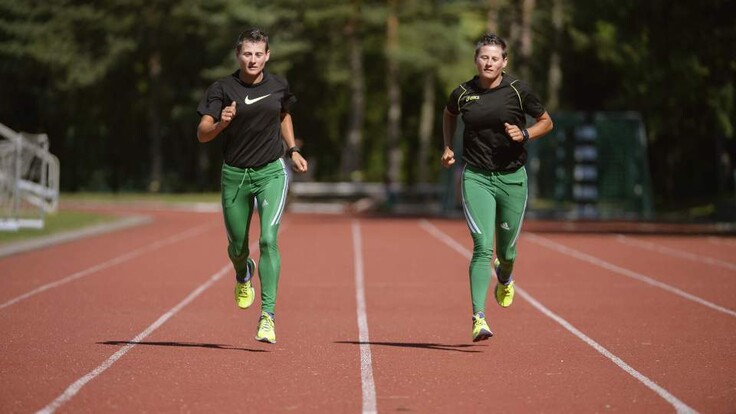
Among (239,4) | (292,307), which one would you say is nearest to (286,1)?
(239,4)

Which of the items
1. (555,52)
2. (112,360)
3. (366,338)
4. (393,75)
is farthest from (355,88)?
(112,360)

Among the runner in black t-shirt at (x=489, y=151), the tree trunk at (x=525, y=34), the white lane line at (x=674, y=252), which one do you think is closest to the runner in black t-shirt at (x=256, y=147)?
the runner in black t-shirt at (x=489, y=151)

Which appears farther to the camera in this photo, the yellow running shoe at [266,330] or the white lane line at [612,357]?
the yellow running shoe at [266,330]

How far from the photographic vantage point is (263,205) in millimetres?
9430

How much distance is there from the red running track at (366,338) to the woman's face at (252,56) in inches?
80.5

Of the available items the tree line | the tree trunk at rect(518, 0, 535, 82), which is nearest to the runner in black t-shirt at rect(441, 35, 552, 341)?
the tree line

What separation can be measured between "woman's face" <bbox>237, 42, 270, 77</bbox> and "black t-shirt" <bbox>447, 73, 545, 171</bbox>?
1.43 meters

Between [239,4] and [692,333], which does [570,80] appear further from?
[692,333]

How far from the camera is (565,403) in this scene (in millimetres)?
7438

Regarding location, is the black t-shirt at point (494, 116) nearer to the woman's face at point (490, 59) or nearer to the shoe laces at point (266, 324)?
the woman's face at point (490, 59)

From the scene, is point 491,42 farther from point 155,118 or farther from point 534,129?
point 155,118

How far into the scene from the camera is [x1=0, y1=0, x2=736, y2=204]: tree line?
54.4 meters

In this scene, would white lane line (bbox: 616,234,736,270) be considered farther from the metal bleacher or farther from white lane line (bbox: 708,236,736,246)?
the metal bleacher

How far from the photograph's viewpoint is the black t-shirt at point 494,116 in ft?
31.0
